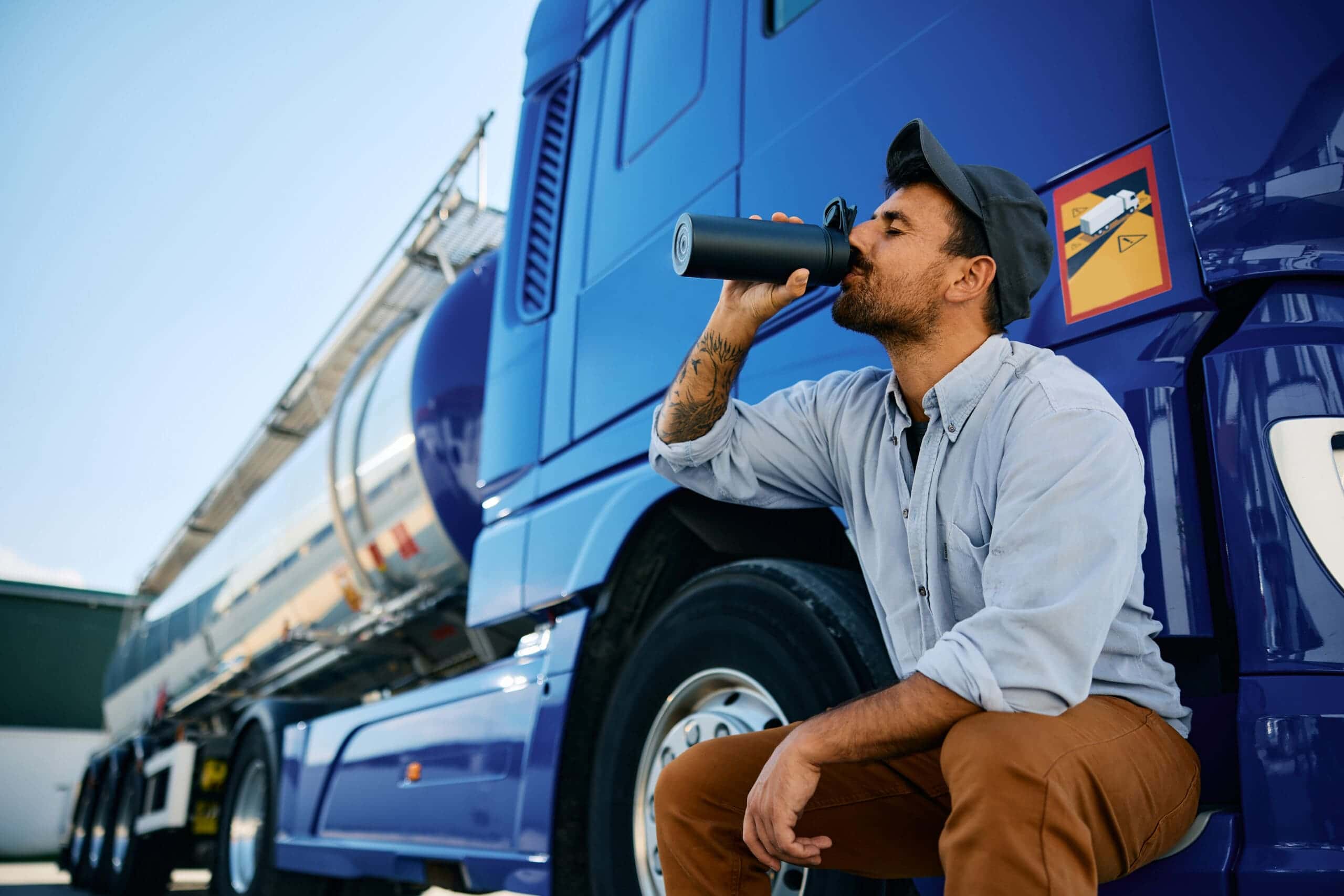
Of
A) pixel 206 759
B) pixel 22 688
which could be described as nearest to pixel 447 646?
pixel 206 759

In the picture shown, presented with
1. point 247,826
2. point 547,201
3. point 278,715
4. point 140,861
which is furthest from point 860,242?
point 140,861

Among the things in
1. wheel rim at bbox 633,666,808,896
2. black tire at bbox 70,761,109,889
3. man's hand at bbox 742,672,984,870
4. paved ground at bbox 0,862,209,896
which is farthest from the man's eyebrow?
black tire at bbox 70,761,109,889

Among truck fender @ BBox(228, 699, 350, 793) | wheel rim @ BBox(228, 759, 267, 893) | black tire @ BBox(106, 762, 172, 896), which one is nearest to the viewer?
truck fender @ BBox(228, 699, 350, 793)

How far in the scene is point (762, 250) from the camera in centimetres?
153

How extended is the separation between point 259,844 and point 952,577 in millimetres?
3643

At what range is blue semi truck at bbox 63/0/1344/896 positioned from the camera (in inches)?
48.5

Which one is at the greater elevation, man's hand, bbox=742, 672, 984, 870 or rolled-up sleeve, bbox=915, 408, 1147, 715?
rolled-up sleeve, bbox=915, 408, 1147, 715

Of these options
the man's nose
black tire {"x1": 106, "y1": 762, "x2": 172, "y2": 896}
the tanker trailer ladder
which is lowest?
black tire {"x1": 106, "y1": 762, "x2": 172, "y2": 896}

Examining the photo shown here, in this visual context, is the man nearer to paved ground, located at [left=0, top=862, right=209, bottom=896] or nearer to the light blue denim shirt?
the light blue denim shirt

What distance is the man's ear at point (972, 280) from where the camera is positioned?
59.2 inches

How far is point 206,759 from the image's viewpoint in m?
5.55

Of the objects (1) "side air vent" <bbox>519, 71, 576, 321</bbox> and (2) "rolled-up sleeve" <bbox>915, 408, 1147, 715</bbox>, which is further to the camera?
(1) "side air vent" <bbox>519, 71, 576, 321</bbox>

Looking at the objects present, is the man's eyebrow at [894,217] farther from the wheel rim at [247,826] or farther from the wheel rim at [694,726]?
the wheel rim at [247,826]

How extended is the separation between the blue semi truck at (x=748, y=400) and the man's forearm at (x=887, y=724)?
11.7 inches
